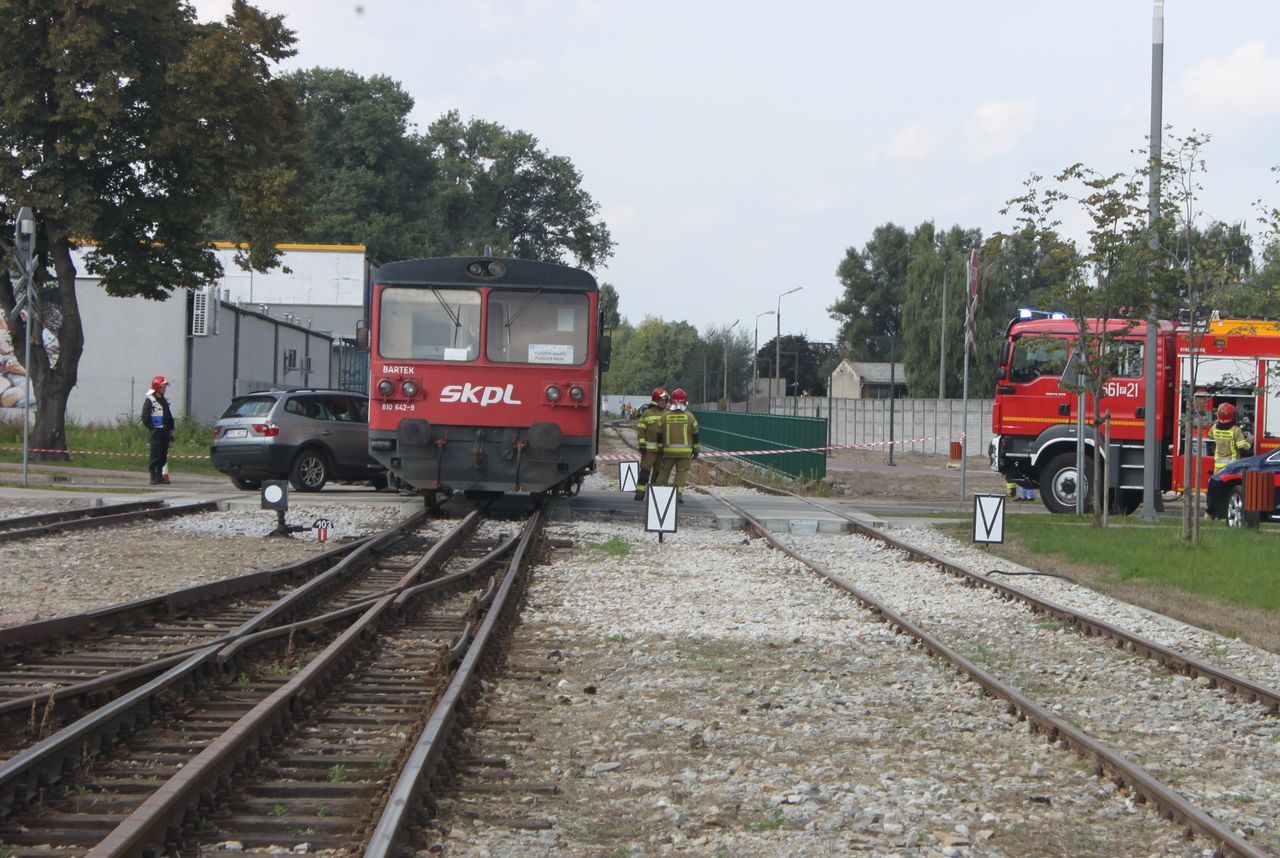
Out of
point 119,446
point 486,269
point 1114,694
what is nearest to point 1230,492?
point 486,269

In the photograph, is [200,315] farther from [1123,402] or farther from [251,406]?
[1123,402]

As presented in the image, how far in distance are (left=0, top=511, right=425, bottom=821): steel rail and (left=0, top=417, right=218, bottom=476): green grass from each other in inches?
840

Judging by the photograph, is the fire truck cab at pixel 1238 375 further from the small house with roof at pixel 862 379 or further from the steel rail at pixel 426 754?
the small house with roof at pixel 862 379

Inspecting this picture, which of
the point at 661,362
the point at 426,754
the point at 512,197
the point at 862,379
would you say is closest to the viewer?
the point at 426,754

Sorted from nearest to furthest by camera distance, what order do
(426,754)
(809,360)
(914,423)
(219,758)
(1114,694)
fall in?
(219,758) → (426,754) → (1114,694) → (914,423) → (809,360)

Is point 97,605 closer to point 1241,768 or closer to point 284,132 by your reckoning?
point 1241,768

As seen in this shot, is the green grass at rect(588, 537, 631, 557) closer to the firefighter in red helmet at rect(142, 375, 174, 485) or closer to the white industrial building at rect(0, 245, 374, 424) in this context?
the firefighter in red helmet at rect(142, 375, 174, 485)

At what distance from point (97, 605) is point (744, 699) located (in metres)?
5.36

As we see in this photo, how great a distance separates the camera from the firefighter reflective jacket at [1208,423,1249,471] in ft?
72.7

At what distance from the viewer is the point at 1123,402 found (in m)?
23.6

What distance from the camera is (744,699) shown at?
8.17 m

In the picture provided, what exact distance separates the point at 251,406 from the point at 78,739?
1688 cm

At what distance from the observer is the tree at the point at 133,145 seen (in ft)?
89.2

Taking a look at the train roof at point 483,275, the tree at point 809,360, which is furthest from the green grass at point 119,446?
the tree at point 809,360
